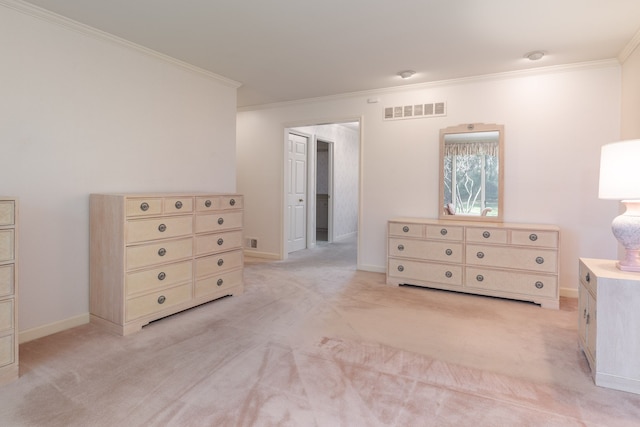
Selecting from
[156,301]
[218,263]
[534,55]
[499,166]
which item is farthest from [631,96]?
[156,301]

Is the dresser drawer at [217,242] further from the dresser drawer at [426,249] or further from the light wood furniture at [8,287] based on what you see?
the dresser drawer at [426,249]

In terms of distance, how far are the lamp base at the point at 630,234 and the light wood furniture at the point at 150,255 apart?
3.11m

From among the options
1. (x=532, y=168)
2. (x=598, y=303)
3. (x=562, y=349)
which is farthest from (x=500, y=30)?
(x=562, y=349)

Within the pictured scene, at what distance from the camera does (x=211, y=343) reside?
2570 millimetres

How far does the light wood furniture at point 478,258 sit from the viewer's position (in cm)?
341

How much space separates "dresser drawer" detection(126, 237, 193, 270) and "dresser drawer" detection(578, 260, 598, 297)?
9.80ft

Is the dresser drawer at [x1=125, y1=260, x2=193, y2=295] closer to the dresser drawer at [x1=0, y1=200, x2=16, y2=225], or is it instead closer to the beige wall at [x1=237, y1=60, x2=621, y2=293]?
the dresser drawer at [x1=0, y1=200, x2=16, y2=225]

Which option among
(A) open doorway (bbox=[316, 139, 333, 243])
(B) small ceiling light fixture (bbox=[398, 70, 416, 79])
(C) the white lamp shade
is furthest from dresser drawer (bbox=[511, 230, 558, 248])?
(A) open doorway (bbox=[316, 139, 333, 243])

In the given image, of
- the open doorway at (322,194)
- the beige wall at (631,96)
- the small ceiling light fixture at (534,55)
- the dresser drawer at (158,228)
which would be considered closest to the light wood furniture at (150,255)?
the dresser drawer at (158,228)

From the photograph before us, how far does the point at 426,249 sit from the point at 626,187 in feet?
6.70

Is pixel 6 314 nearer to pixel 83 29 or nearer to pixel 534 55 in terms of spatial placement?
pixel 83 29

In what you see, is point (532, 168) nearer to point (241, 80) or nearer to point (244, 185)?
point (241, 80)

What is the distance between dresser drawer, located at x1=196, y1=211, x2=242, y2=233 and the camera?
10.8 feet

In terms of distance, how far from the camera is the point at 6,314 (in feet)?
6.60
